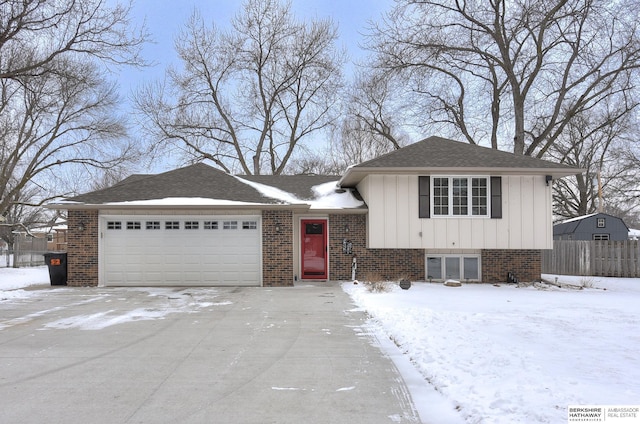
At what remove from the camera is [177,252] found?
13.7 m

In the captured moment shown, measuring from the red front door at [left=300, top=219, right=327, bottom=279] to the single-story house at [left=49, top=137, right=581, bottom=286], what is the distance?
3 centimetres

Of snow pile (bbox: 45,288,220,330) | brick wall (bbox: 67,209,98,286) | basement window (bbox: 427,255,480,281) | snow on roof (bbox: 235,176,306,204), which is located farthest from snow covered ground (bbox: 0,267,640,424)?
snow on roof (bbox: 235,176,306,204)

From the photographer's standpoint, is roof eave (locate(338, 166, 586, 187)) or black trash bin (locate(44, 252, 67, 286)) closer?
roof eave (locate(338, 166, 586, 187))

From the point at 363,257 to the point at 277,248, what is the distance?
9.99ft

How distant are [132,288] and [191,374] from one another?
8.95m

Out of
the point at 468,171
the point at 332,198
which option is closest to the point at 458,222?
the point at 468,171

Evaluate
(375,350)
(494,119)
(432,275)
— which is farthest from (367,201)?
(494,119)

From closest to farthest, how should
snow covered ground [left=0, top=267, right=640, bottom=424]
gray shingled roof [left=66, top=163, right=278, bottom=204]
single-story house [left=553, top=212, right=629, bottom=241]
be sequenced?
snow covered ground [left=0, top=267, right=640, bottom=424]
gray shingled roof [left=66, top=163, right=278, bottom=204]
single-story house [left=553, top=212, right=629, bottom=241]

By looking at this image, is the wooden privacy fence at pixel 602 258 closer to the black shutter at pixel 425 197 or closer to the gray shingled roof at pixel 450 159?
the gray shingled roof at pixel 450 159

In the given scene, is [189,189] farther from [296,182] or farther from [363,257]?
[363,257]

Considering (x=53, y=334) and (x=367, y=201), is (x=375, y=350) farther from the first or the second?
(x=367, y=201)

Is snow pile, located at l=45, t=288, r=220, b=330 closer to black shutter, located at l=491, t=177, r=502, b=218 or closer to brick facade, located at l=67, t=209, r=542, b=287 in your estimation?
brick facade, located at l=67, t=209, r=542, b=287

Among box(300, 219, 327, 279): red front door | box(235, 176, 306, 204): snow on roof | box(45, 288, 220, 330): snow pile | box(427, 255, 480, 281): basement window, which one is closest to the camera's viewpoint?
box(45, 288, 220, 330): snow pile

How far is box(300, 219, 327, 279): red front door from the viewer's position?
600 inches
